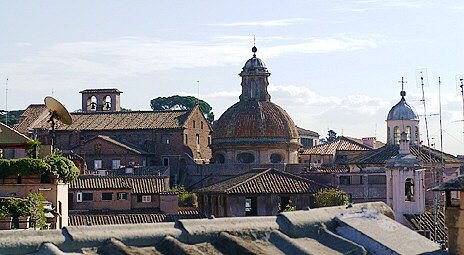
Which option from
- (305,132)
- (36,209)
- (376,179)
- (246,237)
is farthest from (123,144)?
(246,237)

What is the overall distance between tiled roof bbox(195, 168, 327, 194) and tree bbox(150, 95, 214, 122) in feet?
234

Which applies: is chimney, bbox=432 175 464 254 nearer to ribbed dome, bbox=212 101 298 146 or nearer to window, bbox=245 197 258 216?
window, bbox=245 197 258 216

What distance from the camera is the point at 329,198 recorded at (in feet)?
149

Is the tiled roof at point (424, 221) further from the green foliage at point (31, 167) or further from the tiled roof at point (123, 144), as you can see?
the tiled roof at point (123, 144)

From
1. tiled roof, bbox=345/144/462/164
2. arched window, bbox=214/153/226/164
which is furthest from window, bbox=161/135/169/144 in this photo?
tiled roof, bbox=345/144/462/164

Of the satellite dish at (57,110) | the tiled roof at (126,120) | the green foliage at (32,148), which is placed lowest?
the green foliage at (32,148)

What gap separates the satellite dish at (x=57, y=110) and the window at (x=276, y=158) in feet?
147

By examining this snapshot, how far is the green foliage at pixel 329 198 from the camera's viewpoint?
4488 cm

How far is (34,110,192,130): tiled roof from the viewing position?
78.5m

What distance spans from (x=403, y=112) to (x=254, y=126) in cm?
2070

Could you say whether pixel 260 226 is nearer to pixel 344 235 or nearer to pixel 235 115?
pixel 344 235

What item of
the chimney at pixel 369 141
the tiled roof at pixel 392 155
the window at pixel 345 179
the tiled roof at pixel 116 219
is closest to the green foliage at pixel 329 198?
the tiled roof at pixel 392 155

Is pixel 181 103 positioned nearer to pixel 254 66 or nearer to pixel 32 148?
pixel 254 66

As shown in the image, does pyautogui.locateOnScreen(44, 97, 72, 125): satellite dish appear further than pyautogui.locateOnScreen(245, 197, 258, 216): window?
No
